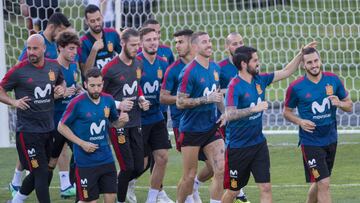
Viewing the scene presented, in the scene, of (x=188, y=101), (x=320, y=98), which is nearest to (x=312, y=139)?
(x=320, y=98)

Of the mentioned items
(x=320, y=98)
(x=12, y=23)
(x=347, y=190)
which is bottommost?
(x=347, y=190)

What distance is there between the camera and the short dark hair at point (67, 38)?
39.9ft

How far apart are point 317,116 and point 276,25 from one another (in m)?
7.00

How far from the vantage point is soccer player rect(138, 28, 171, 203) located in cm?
1259

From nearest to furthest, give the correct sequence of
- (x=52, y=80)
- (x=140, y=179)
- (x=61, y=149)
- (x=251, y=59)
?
(x=251, y=59) < (x=52, y=80) < (x=61, y=149) < (x=140, y=179)

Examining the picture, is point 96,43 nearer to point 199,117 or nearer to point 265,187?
point 199,117

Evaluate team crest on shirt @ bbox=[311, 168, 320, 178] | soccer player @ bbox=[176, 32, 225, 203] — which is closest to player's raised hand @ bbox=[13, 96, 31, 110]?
soccer player @ bbox=[176, 32, 225, 203]

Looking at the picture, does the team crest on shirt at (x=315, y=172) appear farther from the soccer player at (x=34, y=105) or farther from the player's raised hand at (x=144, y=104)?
the soccer player at (x=34, y=105)

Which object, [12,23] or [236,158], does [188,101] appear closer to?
[236,158]

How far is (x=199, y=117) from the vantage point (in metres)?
12.1

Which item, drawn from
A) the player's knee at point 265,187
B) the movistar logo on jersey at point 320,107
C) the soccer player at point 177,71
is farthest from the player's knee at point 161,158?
the movistar logo on jersey at point 320,107

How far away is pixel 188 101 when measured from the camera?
39.0ft

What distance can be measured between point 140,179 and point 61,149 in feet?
6.10

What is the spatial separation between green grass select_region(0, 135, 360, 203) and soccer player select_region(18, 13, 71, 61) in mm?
Result: 1702
